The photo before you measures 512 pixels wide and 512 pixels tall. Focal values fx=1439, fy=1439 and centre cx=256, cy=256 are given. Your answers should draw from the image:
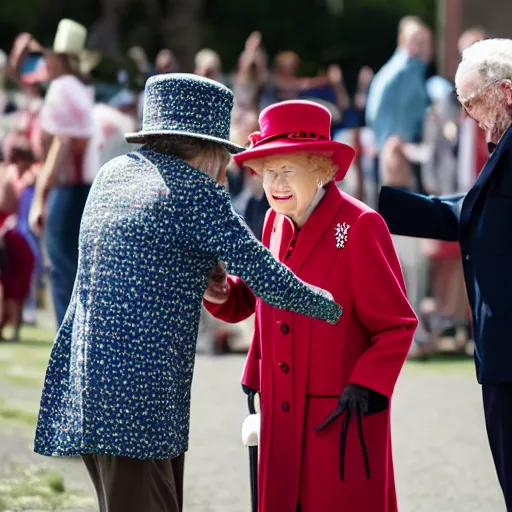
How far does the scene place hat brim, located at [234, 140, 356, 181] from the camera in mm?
4332

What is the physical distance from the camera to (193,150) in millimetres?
4121

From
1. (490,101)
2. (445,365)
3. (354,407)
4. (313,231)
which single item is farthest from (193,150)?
(445,365)

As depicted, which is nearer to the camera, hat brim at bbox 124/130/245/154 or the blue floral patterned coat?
the blue floral patterned coat

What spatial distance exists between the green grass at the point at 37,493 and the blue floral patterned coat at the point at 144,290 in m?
2.12

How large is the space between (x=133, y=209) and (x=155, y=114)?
0.33m

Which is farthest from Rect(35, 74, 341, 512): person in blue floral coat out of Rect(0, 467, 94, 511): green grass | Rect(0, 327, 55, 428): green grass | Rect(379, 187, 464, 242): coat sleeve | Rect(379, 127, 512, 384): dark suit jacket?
Rect(0, 327, 55, 428): green grass

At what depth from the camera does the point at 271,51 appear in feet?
90.7

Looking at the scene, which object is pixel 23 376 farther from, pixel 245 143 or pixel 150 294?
pixel 150 294

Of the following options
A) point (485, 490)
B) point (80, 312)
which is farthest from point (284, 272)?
point (485, 490)

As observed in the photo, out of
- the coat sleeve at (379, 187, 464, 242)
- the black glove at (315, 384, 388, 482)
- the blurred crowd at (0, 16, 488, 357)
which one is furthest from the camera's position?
the blurred crowd at (0, 16, 488, 357)

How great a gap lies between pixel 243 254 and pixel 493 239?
1.04 meters

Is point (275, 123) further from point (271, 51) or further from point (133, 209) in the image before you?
point (271, 51)

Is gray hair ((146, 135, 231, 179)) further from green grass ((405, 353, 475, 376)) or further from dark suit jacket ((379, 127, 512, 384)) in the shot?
green grass ((405, 353, 475, 376))

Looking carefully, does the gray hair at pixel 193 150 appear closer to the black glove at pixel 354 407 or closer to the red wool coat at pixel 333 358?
the red wool coat at pixel 333 358
